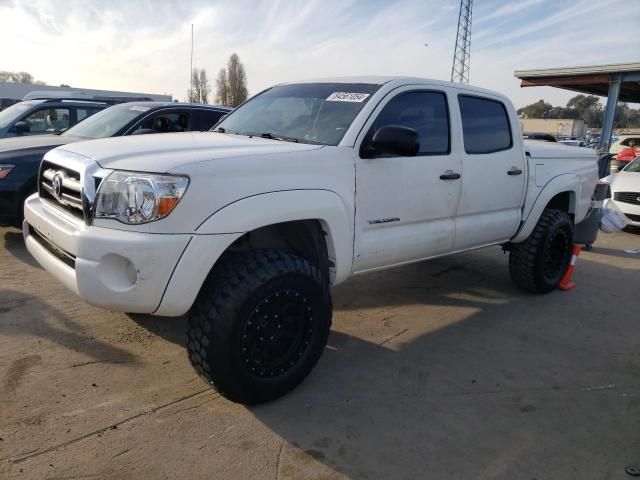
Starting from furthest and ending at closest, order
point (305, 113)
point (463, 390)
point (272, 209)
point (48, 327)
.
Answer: point (48, 327), point (305, 113), point (463, 390), point (272, 209)

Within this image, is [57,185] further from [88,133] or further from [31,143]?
[88,133]

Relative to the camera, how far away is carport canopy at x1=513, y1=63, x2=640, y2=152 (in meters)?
14.5

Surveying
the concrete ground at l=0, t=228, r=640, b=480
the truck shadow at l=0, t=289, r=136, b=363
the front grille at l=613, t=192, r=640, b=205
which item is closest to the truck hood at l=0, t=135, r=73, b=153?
the concrete ground at l=0, t=228, r=640, b=480

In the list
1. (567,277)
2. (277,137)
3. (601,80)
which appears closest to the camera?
(277,137)

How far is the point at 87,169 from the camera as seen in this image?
2656 millimetres

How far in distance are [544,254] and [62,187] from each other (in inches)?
166

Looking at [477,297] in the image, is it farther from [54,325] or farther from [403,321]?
[54,325]

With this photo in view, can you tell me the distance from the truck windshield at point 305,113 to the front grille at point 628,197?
24.9ft

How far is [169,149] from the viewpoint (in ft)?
9.32

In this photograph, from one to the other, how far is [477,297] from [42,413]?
3.90 meters

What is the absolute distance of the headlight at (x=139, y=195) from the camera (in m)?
2.46

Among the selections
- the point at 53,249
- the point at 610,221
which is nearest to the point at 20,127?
the point at 53,249

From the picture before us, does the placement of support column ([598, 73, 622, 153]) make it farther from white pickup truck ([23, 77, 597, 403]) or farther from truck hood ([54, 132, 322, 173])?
truck hood ([54, 132, 322, 173])

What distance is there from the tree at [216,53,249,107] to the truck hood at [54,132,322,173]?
202 feet
